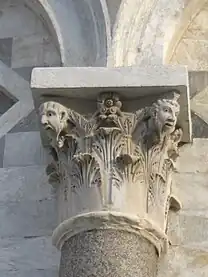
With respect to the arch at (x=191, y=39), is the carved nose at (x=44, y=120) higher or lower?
lower

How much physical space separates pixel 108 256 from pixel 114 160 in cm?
34

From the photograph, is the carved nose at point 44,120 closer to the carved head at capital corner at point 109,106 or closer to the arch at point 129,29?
the carved head at capital corner at point 109,106

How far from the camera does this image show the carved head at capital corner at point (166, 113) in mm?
2920

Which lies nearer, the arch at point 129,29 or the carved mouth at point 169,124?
the carved mouth at point 169,124

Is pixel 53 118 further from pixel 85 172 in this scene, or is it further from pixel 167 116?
pixel 167 116

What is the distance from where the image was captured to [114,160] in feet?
9.67

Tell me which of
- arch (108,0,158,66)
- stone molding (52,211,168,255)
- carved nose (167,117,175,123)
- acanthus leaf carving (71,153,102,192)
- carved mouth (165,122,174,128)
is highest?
arch (108,0,158,66)

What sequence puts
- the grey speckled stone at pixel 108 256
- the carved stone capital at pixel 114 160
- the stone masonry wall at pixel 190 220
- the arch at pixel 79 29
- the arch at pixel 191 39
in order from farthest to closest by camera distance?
the arch at pixel 191 39
the arch at pixel 79 29
the stone masonry wall at pixel 190 220
the carved stone capital at pixel 114 160
the grey speckled stone at pixel 108 256

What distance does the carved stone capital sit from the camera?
2.90 m

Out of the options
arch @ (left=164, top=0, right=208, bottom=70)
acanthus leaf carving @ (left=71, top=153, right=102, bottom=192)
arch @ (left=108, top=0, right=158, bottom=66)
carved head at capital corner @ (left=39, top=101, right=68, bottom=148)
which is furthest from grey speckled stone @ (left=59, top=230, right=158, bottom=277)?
arch @ (left=164, top=0, right=208, bottom=70)

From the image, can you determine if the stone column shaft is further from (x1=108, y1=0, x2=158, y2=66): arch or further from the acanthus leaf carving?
(x1=108, y1=0, x2=158, y2=66): arch

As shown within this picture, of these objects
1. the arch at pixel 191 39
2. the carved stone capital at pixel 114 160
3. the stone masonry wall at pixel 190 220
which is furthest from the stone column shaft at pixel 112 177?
the arch at pixel 191 39

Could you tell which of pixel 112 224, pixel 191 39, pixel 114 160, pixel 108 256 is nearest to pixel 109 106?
pixel 114 160

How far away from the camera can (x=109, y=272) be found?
2752 mm
